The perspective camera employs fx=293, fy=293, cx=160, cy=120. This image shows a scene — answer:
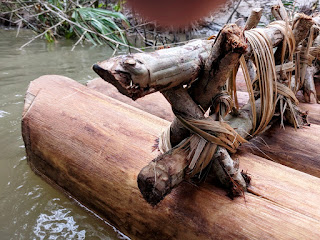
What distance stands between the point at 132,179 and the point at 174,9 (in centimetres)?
126

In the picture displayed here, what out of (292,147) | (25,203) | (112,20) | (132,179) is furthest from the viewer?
(112,20)

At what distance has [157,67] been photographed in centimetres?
87

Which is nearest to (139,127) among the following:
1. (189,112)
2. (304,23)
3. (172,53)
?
→ (189,112)

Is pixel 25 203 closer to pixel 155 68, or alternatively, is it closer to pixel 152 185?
pixel 152 185

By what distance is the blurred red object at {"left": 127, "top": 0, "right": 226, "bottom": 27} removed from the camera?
236 millimetres

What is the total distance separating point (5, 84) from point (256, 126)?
3408 mm

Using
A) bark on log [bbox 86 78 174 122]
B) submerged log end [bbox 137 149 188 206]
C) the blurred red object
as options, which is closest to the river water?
submerged log end [bbox 137 149 188 206]

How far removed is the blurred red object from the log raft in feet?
3.39

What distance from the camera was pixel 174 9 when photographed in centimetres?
25

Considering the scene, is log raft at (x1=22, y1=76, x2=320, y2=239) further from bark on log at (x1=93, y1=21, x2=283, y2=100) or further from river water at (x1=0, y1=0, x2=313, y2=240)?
bark on log at (x1=93, y1=21, x2=283, y2=100)

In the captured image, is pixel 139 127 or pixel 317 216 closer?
pixel 317 216

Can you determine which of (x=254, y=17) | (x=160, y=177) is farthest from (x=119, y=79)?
(x=254, y=17)

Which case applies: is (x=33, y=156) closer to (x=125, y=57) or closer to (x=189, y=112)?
(x=189, y=112)

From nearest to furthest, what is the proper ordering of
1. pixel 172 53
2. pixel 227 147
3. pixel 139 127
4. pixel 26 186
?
1. pixel 172 53
2. pixel 227 147
3. pixel 139 127
4. pixel 26 186
